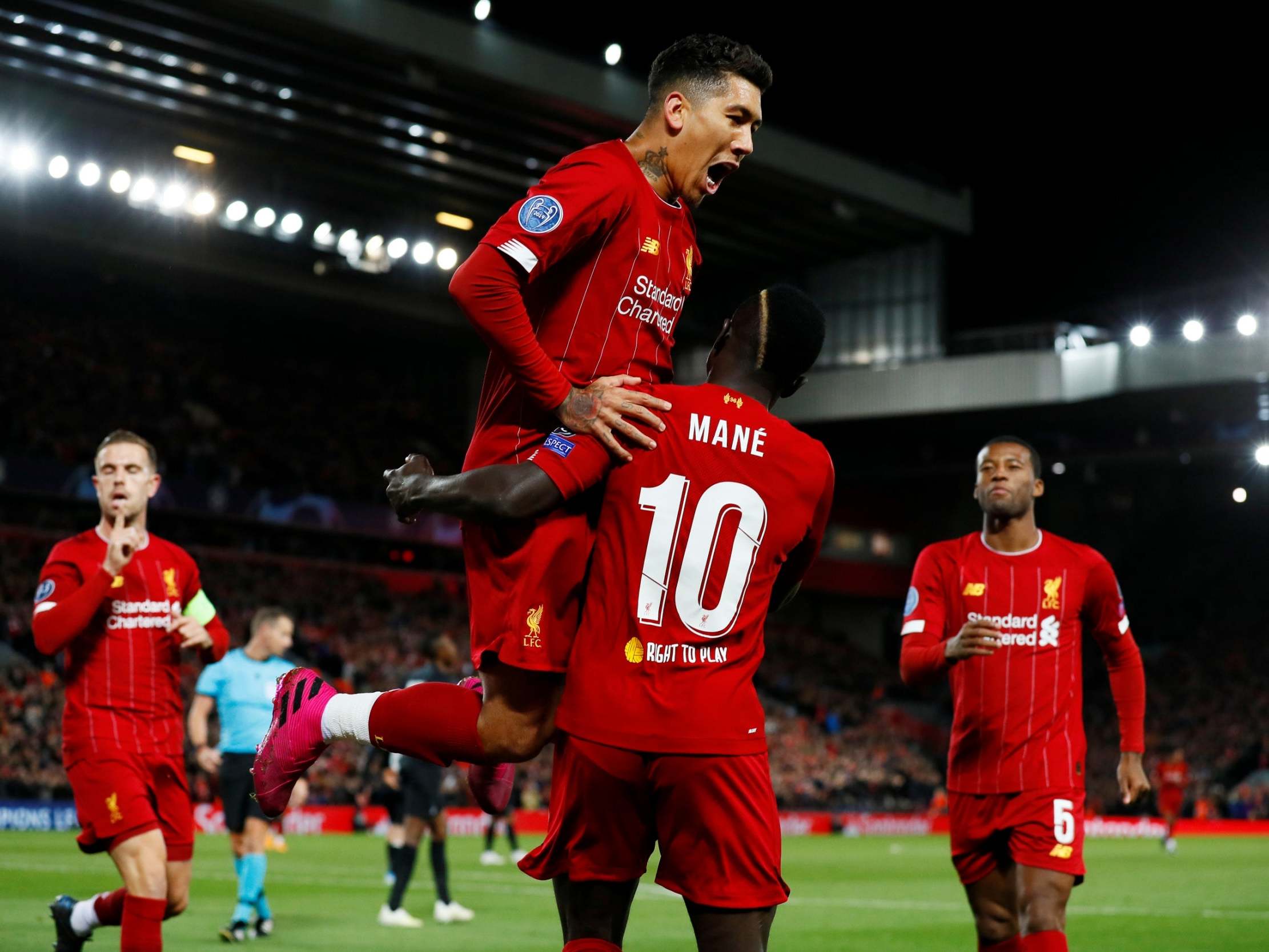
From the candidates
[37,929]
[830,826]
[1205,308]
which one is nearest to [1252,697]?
[1205,308]

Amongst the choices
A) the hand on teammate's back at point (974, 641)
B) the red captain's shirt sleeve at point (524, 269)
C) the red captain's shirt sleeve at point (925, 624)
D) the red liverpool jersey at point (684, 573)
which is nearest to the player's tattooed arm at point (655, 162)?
the red captain's shirt sleeve at point (524, 269)

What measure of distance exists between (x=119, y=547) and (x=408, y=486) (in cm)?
256

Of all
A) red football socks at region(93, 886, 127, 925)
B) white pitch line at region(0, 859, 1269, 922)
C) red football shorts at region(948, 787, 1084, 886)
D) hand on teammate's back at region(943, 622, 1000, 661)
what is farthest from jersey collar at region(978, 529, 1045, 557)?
white pitch line at region(0, 859, 1269, 922)

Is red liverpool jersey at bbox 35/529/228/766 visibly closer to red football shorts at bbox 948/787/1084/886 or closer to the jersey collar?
red football shorts at bbox 948/787/1084/886

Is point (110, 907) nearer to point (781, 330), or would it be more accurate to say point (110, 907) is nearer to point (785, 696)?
point (781, 330)

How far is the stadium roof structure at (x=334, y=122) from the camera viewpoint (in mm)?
26234

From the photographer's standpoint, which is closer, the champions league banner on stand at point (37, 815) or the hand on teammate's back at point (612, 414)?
the hand on teammate's back at point (612, 414)

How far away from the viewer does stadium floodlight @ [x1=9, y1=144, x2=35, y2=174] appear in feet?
→ 89.8

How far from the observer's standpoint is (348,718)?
15.3 feet

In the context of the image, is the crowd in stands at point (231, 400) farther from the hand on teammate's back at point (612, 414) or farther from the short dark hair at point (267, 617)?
the hand on teammate's back at point (612, 414)

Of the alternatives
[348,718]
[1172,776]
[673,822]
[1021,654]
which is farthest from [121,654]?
[1172,776]

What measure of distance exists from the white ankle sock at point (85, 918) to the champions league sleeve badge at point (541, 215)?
15.4ft

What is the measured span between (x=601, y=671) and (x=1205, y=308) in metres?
32.8

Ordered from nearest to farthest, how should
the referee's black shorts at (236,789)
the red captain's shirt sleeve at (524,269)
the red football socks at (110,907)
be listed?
the red captain's shirt sleeve at (524,269)
the red football socks at (110,907)
the referee's black shorts at (236,789)
